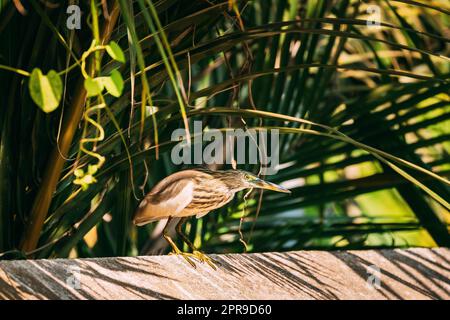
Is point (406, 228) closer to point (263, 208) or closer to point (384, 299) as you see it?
point (263, 208)

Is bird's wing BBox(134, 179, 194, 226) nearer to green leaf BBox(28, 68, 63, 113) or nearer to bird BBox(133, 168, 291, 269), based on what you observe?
bird BBox(133, 168, 291, 269)

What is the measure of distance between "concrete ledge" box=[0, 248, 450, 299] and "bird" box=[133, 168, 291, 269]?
7cm

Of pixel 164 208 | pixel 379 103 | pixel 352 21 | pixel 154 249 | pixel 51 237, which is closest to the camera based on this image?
pixel 352 21

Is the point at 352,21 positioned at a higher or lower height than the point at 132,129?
higher

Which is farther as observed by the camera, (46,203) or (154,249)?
(154,249)

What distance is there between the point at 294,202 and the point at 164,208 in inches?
47.8

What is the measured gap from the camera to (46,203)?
5.98 ft

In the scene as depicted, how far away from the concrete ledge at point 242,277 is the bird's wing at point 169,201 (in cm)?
9

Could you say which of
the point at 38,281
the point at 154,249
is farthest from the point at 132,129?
the point at 154,249

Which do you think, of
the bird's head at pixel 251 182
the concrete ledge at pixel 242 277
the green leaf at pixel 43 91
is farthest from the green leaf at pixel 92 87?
the bird's head at pixel 251 182

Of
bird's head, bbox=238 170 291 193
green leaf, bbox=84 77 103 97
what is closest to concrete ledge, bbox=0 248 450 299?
bird's head, bbox=238 170 291 193

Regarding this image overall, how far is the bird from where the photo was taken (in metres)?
1.78

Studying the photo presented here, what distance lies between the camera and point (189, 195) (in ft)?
5.90

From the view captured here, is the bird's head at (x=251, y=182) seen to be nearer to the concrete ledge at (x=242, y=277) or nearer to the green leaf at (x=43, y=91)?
the concrete ledge at (x=242, y=277)
